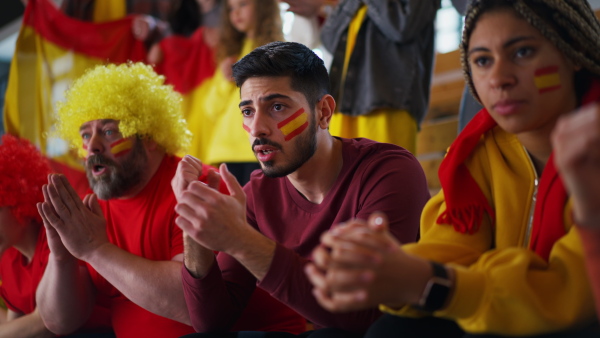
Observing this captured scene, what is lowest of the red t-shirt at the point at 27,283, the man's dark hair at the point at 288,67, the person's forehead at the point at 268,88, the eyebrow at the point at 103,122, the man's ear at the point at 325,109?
the red t-shirt at the point at 27,283

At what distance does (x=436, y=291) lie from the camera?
1233mm

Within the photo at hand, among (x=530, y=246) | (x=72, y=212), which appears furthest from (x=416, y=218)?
(x=72, y=212)

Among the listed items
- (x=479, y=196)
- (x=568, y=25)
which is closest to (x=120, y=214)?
(x=479, y=196)

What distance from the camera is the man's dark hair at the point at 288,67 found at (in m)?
2.13

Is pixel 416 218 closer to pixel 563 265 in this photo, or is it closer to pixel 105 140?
pixel 563 265

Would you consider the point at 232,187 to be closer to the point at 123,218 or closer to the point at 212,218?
the point at 212,218

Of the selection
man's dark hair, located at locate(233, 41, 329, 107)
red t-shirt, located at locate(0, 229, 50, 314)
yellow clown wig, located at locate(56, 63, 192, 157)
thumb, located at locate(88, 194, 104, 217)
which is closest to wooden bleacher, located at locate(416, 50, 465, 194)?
yellow clown wig, located at locate(56, 63, 192, 157)

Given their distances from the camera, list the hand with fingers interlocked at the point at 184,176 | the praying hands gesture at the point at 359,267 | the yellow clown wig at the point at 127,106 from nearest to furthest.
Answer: the praying hands gesture at the point at 359,267, the hand with fingers interlocked at the point at 184,176, the yellow clown wig at the point at 127,106

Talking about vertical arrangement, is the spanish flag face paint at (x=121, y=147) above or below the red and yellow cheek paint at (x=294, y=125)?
below

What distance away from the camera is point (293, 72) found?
7.02ft

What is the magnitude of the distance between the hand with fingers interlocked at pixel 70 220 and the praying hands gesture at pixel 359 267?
135cm

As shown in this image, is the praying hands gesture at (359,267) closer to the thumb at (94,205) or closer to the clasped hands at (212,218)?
the clasped hands at (212,218)

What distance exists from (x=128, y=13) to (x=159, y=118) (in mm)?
2610

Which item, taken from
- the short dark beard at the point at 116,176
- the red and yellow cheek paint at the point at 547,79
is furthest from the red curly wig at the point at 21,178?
the red and yellow cheek paint at the point at 547,79
